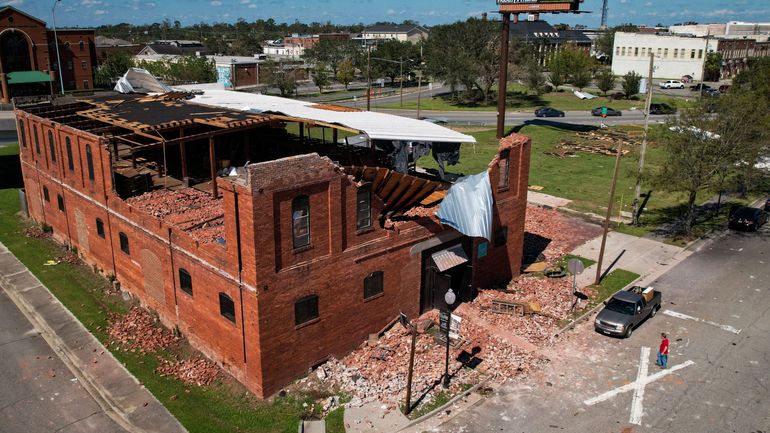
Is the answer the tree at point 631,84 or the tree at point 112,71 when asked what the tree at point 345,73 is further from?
the tree at point 631,84

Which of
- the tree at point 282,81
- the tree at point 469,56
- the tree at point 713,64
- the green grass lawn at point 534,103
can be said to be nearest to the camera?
the tree at point 469,56

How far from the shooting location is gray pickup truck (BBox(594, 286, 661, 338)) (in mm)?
25016

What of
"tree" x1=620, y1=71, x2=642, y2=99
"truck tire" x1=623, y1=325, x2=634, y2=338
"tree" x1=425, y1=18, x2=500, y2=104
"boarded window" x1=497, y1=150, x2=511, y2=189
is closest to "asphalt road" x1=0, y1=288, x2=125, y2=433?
"boarded window" x1=497, y1=150, x2=511, y2=189

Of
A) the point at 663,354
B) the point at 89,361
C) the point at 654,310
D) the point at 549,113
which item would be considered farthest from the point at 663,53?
the point at 89,361

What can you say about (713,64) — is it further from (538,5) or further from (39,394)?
(39,394)

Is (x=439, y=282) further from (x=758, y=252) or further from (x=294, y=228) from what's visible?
(x=758, y=252)

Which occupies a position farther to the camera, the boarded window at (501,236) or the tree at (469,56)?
the tree at (469,56)

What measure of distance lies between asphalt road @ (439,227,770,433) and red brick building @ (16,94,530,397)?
5.90m

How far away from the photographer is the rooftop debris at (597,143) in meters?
60.1

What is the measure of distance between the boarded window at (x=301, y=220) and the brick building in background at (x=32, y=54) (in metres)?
78.8

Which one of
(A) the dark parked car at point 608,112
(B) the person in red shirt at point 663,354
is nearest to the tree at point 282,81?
(A) the dark parked car at point 608,112

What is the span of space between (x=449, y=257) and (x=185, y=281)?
36.5 feet

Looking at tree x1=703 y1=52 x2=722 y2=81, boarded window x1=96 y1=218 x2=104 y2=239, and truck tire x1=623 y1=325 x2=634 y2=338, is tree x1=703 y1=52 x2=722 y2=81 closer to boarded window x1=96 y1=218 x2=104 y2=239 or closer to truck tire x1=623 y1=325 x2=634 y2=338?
truck tire x1=623 y1=325 x2=634 y2=338

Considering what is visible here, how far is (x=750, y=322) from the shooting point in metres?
26.6
